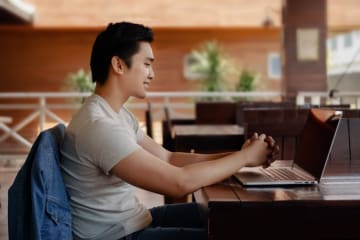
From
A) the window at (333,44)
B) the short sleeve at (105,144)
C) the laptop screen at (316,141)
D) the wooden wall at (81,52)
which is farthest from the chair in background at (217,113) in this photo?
the window at (333,44)

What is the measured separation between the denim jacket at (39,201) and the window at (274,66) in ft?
32.3

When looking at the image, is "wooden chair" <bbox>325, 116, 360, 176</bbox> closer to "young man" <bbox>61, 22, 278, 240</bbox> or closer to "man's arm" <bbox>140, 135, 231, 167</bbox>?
"man's arm" <bbox>140, 135, 231, 167</bbox>

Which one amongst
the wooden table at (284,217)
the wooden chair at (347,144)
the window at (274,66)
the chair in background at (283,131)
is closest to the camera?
the wooden table at (284,217)

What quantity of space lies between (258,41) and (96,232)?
973 centimetres

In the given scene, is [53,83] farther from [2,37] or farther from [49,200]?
[49,200]

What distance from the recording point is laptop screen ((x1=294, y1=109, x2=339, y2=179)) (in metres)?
1.54

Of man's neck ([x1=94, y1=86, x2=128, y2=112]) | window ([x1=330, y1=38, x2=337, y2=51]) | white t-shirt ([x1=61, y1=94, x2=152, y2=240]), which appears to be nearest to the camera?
white t-shirt ([x1=61, y1=94, x2=152, y2=240])

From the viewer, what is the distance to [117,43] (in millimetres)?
1516

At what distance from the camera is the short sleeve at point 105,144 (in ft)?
A: 4.56

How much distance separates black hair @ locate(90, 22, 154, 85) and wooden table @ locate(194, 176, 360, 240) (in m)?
0.45

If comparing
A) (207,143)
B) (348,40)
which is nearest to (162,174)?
(207,143)

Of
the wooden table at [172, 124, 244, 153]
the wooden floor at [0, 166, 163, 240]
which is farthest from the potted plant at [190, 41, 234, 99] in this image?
the wooden table at [172, 124, 244, 153]

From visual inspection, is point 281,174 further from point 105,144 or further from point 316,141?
point 105,144

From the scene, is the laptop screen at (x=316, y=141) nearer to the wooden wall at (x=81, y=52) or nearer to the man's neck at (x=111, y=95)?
the man's neck at (x=111, y=95)
